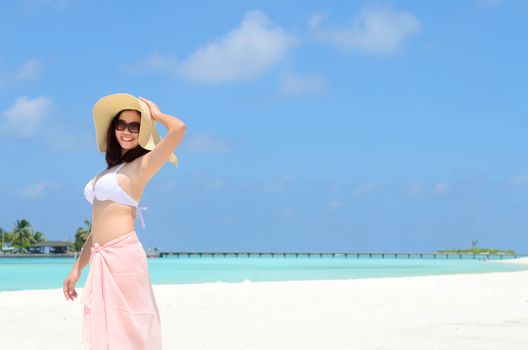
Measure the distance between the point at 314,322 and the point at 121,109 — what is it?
7.49 m

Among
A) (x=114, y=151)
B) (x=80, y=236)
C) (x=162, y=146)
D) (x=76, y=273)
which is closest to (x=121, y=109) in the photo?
(x=114, y=151)

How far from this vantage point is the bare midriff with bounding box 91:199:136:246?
3420 millimetres

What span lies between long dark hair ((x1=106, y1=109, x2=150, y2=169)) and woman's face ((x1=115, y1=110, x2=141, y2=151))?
28mm

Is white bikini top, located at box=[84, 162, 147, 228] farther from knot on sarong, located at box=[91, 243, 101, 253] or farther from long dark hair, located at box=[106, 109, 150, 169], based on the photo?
knot on sarong, located at box=[91, 243, 101, 253]

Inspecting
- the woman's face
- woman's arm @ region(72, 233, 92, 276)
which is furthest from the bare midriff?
the woman's face

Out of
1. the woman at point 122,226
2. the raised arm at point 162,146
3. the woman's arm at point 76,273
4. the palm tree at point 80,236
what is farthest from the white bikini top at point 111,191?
the palm tree at point 80,236

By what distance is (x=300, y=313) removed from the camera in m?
11.9

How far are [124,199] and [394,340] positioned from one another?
18.9 ft

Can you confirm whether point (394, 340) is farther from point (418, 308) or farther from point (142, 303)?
point (142, 303)

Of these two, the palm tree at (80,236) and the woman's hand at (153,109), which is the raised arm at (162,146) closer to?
the woman's hand at (153,109)

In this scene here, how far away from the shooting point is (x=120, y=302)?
10.8ft

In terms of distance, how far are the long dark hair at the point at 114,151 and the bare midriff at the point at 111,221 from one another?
23 centimetres

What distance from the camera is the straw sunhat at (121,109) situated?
3.46 m

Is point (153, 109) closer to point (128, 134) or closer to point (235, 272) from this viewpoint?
point (128, 134)
